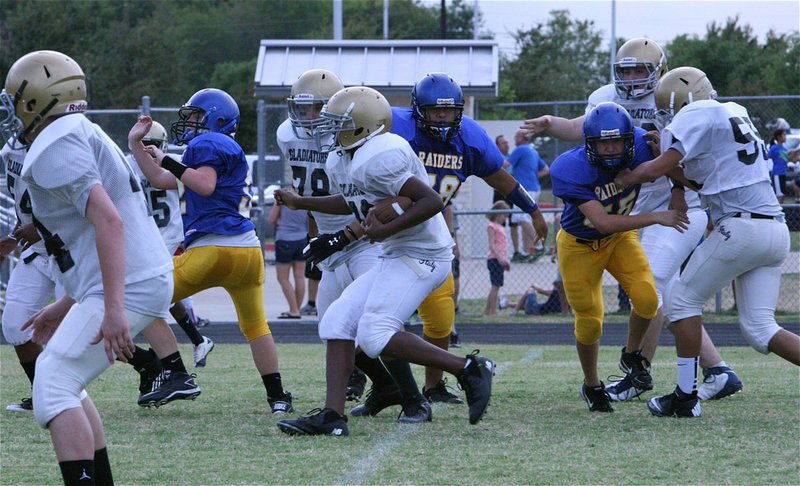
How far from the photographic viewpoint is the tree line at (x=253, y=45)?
116 ft

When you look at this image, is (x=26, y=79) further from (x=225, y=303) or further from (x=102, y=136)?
(x=225, y=303)

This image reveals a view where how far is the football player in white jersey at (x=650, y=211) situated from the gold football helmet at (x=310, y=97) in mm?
1294

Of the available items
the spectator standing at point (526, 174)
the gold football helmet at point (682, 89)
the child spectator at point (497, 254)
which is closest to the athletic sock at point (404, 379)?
the gold football helmet at point (682, 89)

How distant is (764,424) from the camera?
5.81 meters

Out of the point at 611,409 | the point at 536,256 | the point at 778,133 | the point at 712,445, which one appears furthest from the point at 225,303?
the point at 712,445

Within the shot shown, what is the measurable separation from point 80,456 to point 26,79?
1.34m

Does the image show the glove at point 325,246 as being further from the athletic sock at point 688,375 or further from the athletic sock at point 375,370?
the athletic sock at point 688,375

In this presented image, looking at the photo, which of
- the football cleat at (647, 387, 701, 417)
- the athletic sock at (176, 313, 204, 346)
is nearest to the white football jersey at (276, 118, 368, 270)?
the athletic sock at (176, 313, 204, 346)

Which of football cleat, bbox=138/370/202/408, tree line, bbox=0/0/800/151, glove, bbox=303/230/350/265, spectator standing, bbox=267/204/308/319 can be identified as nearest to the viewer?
glove, bbox=303/230/350/265

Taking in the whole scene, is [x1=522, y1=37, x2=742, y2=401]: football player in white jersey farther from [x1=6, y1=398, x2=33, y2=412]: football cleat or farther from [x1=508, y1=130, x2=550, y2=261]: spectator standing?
[x1=508, y1=130, x2=550, y2=261]: spectator standing

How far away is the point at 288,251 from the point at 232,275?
604cm

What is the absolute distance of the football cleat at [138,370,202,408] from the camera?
6.47 meters

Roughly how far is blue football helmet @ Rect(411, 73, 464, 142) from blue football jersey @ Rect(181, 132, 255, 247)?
1.10 m

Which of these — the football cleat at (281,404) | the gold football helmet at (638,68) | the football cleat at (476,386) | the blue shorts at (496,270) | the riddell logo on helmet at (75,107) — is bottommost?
Result: the blue shorts at (496,270)
